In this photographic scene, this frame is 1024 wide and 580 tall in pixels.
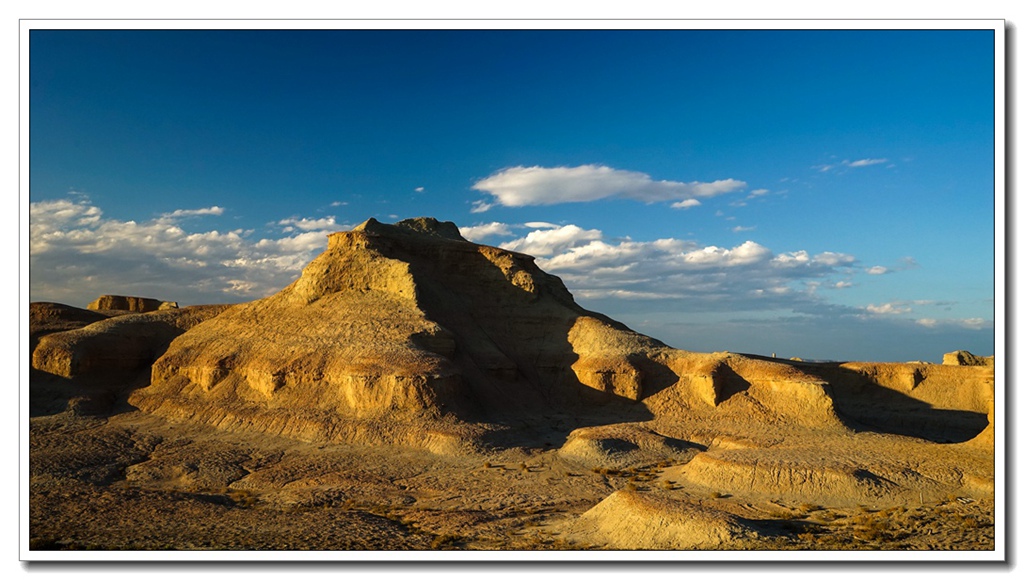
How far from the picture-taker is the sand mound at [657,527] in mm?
16953

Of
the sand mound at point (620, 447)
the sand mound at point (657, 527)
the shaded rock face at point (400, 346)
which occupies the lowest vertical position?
the sand mound at point (620, 447)

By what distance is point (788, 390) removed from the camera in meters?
38.3

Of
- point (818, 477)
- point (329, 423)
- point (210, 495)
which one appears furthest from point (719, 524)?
point (329, 423)

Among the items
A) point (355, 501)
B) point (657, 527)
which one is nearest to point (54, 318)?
point (355, 501)

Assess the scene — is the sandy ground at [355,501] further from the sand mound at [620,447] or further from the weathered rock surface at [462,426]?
the sand mound at [620,447]

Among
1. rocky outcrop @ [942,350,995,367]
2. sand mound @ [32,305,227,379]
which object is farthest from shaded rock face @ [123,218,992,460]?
rocky outcrop @ [942,350,995,367]

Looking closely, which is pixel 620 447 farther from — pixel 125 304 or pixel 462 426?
pixel 125 304

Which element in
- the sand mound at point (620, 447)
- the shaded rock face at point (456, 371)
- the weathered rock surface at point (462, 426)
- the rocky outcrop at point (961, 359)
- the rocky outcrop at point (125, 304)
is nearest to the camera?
the weathered rock surface at point (462, 426)

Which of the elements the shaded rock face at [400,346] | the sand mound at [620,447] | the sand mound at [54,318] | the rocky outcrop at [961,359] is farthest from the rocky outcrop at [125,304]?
the rocky outcrop at [961,359]

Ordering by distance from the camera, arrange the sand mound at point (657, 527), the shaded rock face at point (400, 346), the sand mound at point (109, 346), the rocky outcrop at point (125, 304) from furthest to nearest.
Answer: the rocky outcrop at point (125, 304), the sand mound at point (109, 346), the shaded rock face at point (400, 346), the sand mound at point (657, 527)

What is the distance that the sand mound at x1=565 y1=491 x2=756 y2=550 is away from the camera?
1695cm

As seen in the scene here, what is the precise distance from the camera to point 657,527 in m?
17.5

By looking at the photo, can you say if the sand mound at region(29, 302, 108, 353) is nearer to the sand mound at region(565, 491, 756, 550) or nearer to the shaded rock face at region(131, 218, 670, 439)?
the shaded rock face at region(131, 218, 670, 439)
